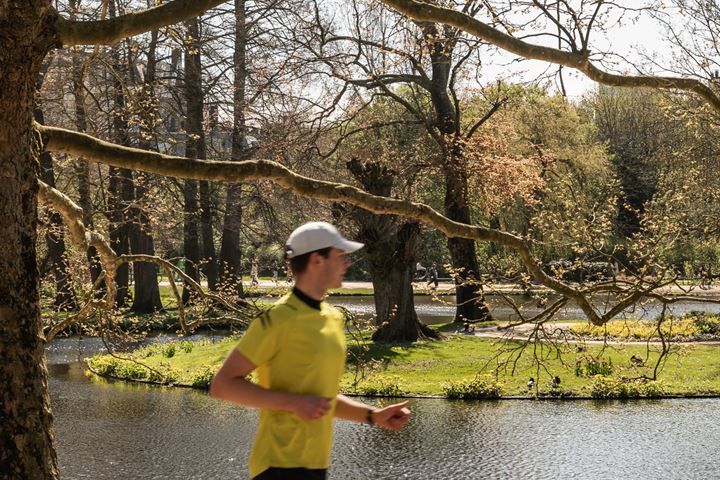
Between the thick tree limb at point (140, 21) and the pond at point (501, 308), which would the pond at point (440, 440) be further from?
the pond at point (501, 308)

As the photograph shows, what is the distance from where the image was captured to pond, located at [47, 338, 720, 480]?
34.0ft

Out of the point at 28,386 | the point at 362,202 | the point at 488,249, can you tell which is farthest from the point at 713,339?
the point at 488,249

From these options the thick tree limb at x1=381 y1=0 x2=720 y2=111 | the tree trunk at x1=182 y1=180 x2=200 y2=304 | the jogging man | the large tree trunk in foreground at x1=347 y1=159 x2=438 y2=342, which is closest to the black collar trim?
the jogging man

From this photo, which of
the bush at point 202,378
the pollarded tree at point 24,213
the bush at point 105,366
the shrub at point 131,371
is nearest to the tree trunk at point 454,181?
the bush at point 202,378

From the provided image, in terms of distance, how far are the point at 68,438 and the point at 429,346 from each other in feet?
28.3

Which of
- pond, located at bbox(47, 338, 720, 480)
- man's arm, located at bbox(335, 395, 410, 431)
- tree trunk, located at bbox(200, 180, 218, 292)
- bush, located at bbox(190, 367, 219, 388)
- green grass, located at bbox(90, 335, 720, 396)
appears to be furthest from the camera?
tree trunk, located at bbox(200, 180, 218, 292)

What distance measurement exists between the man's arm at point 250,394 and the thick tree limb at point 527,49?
4.02 m

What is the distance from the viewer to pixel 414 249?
64.0 feet

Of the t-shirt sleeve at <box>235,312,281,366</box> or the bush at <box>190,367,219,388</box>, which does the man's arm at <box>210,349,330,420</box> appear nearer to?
the t-shirt sleeve at <box>235,312,281,366</box>

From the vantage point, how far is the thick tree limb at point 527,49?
6.82m

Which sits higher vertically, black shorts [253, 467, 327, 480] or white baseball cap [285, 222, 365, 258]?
white baseball cap [285, 222, 365, 258]

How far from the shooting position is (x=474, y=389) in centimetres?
1413

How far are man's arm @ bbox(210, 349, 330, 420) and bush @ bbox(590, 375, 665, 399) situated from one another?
11444mm

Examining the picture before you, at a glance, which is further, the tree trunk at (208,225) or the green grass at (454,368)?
the tree trunk at (208,225)
